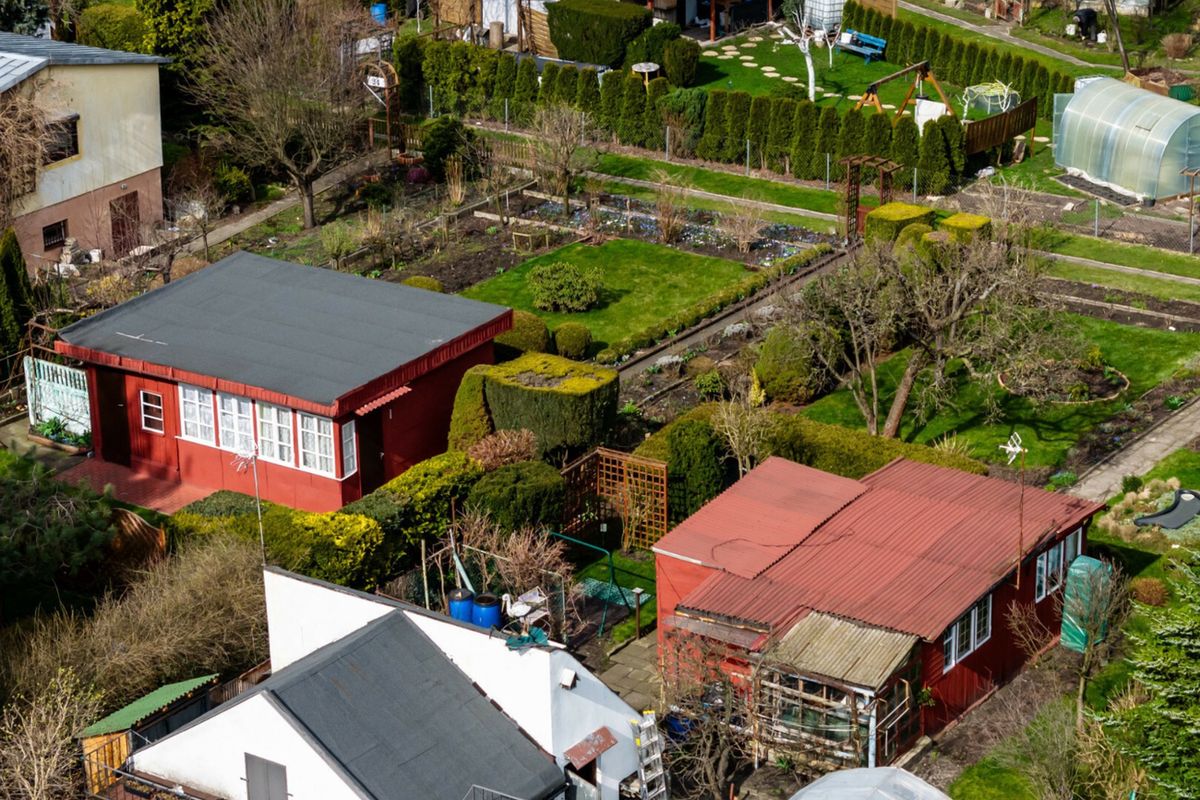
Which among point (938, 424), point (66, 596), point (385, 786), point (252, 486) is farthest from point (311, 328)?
point (385, 786)

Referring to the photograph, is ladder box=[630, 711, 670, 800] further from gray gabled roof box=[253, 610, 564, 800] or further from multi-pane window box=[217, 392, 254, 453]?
multi-pane window box=[217, 392, 254, 453]

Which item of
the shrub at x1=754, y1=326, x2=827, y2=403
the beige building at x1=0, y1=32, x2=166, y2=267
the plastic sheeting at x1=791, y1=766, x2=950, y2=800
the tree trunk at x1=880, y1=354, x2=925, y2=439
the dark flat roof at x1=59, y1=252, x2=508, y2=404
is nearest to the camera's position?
the plastic sheeting at x1=791, y1=766, x2=950, y2=800

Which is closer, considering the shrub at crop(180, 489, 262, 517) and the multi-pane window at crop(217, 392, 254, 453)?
the shrub at crop(180, 489, 262, 517)

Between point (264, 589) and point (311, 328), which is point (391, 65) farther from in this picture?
point (264, 589)

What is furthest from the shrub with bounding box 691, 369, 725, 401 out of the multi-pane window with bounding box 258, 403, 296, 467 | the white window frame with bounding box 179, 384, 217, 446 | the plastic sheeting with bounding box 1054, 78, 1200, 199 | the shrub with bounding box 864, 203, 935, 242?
the plastic sheeting with bounding box 1054, 78, 1200, 199

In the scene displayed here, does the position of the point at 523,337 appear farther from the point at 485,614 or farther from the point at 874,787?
the point at 874,787

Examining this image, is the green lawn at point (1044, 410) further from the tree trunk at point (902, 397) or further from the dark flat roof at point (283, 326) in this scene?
the dark flat roof at point (283, 326)
